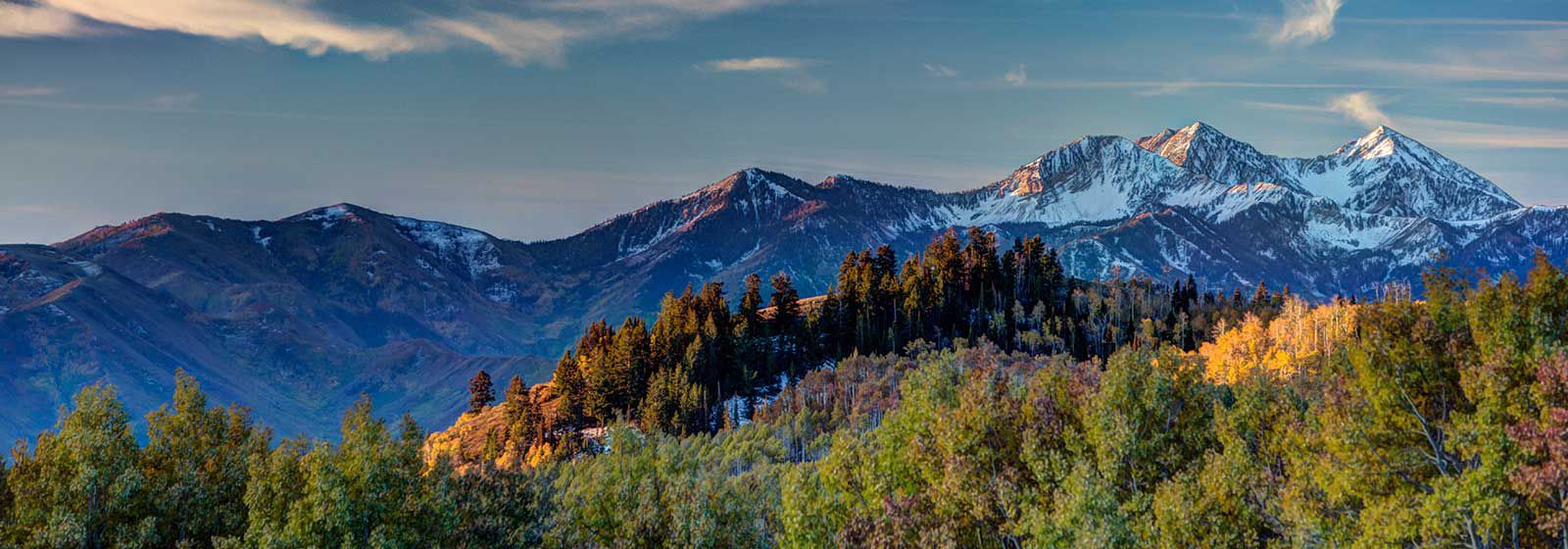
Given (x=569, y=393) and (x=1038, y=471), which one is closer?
(x=1038, y=471)

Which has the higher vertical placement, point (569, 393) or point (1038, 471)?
point (1038, 471)

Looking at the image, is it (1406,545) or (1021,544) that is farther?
(1021,544)

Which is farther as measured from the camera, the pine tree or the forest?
the pine tree

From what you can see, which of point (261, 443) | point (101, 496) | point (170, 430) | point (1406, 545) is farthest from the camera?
point (261, 443)

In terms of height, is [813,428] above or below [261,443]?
below

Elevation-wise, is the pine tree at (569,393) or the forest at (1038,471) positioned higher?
the forest at (1038,471)

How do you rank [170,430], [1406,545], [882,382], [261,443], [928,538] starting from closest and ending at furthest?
1. [1406,545]
2. [928,538]
3. [170,430]
4. [261,443]
5. [882,382]

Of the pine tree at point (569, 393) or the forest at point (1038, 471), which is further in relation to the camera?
the pine tree at point (569, 393)

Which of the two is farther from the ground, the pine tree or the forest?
the forest

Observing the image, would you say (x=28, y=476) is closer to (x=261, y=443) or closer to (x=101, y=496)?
(x=101, y=496)

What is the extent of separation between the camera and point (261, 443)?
54.4 metres

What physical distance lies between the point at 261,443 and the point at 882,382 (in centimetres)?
13704

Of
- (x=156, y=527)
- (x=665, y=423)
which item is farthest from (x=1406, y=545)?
(x=665, y=423)

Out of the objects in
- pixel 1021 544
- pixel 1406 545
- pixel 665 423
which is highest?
pixel 1406 545
